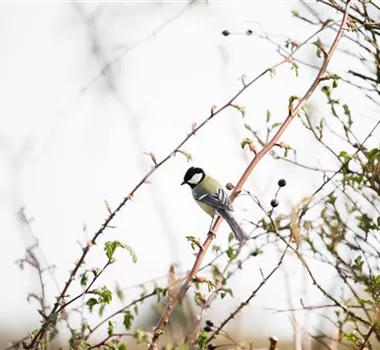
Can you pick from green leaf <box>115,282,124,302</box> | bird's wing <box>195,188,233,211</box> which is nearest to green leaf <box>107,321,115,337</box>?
bird's wing <box>195,188,233,211</box>

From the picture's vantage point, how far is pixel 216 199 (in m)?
2.94

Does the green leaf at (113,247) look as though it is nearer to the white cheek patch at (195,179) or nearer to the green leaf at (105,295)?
the green leaf at (105,295)

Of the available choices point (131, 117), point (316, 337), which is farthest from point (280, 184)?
point (316, 337)

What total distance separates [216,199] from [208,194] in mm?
284

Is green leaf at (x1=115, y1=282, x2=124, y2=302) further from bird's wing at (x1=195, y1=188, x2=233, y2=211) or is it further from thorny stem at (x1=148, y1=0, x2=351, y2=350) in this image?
thorny stem at (x1=148, y1=0, x2=351, y2=350)

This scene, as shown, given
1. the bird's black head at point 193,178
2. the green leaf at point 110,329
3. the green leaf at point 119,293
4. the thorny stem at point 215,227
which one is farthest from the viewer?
the bird's black head at point 193,178

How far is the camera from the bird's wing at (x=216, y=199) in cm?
275

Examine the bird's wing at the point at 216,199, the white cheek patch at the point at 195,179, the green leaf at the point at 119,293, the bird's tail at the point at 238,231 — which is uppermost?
the white cheek patch at the point at 195,179

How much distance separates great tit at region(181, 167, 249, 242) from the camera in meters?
2.87

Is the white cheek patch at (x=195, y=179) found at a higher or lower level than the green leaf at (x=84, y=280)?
higher

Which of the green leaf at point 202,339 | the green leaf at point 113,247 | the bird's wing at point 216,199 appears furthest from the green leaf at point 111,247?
the bird's wing at point 216,199

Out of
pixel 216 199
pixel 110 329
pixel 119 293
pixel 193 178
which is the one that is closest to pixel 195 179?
pixel 193 178

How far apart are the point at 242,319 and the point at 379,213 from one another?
968 millimetres

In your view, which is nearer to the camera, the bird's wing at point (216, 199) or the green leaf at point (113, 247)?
the green leaf at point (113, 247)
